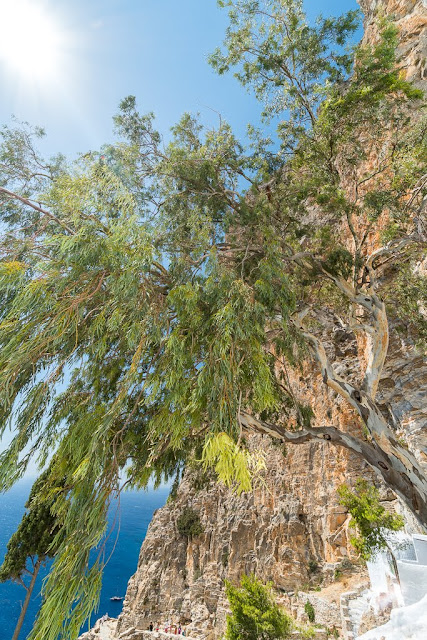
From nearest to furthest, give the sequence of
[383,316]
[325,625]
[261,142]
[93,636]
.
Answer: [383,316] < [261,142] < [325,625] < [93,636]

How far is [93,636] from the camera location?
15.7m

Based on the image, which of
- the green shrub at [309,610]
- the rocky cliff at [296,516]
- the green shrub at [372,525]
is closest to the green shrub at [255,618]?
the green shrub at [309,610]

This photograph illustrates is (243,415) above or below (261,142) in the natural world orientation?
below

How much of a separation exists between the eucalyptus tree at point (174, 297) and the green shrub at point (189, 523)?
18703mm

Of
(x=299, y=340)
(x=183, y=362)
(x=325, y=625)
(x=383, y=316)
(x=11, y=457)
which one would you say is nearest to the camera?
(x=11, y=457)

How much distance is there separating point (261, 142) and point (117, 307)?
5.56 m

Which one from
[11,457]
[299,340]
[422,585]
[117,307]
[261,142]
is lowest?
[422,585]

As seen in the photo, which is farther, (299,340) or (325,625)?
(325,625)

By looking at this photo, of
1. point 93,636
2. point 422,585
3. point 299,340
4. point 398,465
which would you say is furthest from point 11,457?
point 93,636

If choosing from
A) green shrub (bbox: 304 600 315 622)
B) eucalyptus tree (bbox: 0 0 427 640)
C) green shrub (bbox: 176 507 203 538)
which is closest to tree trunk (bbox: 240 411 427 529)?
eucalyptus tree (bbox: 0 0 427 640)

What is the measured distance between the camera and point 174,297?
3160 millimetres

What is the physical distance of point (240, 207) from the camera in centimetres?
559

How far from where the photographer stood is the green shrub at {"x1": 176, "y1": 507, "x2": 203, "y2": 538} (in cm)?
2006

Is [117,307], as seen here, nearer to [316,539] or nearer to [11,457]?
[11,457]
